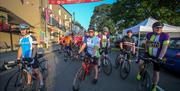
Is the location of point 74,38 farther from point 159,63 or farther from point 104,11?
point 104,11

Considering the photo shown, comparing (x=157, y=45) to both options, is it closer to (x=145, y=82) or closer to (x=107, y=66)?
(x=145, y=82)

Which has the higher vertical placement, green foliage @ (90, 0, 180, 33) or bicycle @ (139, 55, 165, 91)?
green foliage @ (90, 0, 180, 33)

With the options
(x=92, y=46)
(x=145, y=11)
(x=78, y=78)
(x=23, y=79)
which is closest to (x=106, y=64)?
(x=92, y=46)

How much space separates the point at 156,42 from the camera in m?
4.81

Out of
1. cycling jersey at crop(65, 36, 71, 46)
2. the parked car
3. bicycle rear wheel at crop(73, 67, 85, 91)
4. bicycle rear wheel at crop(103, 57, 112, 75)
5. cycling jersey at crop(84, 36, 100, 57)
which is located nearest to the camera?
bicycle rear wheel at crop(73, 67, 85, 91)

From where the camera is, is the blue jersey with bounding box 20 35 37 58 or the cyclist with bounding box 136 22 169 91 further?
the blue jersey with bounding box 20 35 37 58

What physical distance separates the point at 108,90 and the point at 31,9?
31050 millimetres

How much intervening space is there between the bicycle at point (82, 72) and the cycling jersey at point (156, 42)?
1841mm

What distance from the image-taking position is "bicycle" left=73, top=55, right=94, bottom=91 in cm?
534

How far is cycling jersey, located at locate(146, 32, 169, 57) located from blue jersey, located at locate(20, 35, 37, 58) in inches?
123

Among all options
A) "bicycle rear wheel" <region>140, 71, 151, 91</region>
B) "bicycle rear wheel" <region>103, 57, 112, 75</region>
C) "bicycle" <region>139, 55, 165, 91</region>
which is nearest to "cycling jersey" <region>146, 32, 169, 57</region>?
"bicycle" <region>139, 55, 165, 91</region>

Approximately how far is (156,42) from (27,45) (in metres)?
→ 3.37

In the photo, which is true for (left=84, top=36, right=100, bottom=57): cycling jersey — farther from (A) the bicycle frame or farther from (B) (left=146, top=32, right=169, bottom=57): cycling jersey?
(B) (left=146, top=32, right=169, bottom=57): cycling jersey

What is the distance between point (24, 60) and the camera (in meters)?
4.92
